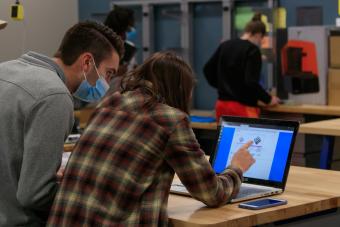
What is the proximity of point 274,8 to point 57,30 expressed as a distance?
2437mm

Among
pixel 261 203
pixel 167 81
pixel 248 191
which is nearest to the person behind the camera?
pixel 167 81

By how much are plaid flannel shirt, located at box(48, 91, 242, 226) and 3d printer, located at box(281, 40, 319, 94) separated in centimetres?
423

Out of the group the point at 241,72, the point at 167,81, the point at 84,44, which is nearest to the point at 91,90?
the point at 84,44

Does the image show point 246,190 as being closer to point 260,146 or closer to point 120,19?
point 260,146

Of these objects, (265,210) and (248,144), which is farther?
(248,144)

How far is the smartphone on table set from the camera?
8.66 ft

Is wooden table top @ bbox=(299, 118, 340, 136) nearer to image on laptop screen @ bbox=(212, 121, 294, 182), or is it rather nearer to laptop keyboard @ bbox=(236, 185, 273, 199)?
image on laptop screen @ bbox=(212, 121, 294, 182)

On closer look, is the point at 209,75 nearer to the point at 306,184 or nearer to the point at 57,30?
the point at 57,30

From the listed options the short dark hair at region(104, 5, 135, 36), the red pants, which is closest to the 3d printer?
the red pants

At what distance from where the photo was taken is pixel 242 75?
6.18m

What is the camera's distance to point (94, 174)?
8.21 ft

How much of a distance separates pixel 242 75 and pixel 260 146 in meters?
3.25

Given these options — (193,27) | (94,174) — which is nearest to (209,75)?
(193,27)

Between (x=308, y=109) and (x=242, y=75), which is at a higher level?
(x=242, y=75)
